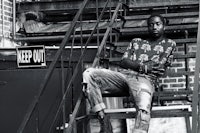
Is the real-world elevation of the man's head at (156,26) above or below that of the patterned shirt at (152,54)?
above

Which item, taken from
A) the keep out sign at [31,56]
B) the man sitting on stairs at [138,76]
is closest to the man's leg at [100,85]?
the man sitting on stairs at [138,76]

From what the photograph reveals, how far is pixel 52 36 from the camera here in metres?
6.85

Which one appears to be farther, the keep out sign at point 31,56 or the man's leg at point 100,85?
the keep out sign at point 31,56

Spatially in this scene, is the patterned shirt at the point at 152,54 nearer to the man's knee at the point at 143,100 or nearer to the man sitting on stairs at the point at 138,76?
the man sitting on stairs at the point at 138,76

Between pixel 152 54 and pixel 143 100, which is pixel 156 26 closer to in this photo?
pixel 152 54

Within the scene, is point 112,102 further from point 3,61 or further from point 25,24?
point 25,24

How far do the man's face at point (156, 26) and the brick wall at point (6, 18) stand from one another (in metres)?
2.58

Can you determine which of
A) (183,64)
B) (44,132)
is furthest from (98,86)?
(183,64)

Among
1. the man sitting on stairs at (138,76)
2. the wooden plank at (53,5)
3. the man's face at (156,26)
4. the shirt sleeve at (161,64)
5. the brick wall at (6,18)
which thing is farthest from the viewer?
the wooden plank at (53,5)

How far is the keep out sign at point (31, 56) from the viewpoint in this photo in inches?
217

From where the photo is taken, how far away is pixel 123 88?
4.73 meters

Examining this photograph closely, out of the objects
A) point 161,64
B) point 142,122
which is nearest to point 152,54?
point 161,64

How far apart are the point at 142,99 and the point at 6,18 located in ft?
10.5

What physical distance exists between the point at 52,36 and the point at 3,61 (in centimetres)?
140
